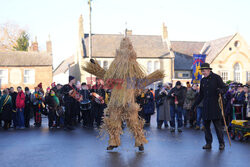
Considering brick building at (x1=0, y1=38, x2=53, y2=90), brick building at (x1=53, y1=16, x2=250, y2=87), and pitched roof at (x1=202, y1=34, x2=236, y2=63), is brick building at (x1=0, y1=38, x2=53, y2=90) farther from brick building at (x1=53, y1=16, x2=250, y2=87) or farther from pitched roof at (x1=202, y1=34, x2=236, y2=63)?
pitched roof at (x1=202, y1=34, x2=236, y2=63)

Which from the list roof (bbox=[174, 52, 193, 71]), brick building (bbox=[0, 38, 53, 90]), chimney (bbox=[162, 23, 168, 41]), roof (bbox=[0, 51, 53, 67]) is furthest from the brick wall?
roof (bbox=[174, 52, 193, 71])

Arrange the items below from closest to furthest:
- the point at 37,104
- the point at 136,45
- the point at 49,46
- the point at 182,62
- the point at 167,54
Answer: the point at 37,104, the point at 167,54, the point at 136,45, the point at 49,46, the point at 182,62

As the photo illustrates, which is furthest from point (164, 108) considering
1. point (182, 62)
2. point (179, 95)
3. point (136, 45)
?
point (182, 62)

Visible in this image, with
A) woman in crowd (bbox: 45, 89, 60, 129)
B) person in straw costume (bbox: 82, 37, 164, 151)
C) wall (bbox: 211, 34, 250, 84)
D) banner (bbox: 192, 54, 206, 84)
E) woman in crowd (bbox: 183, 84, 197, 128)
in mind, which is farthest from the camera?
wall (bbox: 211, 34, 250, 84)

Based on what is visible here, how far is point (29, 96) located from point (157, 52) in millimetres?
36526

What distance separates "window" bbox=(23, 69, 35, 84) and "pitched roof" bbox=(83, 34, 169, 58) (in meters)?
8.67

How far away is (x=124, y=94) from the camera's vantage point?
838 cm

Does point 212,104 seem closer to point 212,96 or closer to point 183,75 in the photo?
point 212,96

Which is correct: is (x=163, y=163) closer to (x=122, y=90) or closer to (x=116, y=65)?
(x=122, y=90)

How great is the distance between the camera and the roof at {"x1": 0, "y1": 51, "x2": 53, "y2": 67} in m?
42.5

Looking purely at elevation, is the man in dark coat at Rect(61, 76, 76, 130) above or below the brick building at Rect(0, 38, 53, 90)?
below

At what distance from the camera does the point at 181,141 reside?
10.4 metres

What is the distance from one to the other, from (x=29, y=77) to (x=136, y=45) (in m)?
16.8

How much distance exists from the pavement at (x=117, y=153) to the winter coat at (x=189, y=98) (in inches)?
166
